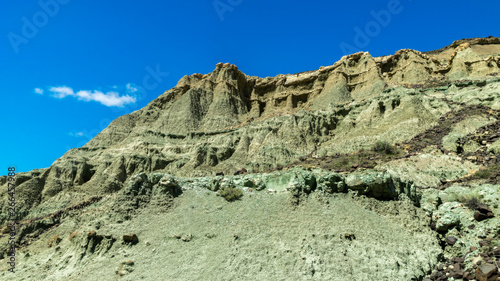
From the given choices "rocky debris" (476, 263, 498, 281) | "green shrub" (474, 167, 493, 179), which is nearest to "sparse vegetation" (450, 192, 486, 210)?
"green shrub" (474, 167, 493, 179)

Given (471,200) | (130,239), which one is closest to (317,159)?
(471,200)

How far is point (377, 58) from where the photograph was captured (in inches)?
2392

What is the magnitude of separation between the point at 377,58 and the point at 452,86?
77.8 feet

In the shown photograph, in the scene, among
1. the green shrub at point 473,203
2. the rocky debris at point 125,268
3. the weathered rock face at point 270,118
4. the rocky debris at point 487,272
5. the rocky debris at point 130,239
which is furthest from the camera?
the weathered rock face at point 270,118

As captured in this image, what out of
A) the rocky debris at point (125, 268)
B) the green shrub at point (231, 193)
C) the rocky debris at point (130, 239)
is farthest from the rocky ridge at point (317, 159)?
the rocky debris at point (125, 268)

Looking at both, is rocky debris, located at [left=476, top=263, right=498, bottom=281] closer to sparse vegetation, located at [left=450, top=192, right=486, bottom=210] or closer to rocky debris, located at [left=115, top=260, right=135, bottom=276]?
sparse vegetation, located at [left=450, top=192, right=486, bottom=210]

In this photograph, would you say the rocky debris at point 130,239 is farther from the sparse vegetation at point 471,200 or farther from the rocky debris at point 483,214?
the sparse vegetation at point 471,200

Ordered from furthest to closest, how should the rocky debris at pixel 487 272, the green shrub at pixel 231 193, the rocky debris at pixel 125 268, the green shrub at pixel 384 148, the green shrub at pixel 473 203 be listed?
1. the green shrub at pixel 384 148
2. the green shrub at pixel 231 193
3. the green shrub at pixel 473 203
4. the rocky debris at pixel 125 268
5. the rocky debris at pixel 487 272

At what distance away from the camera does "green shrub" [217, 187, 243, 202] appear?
15632 millimetres

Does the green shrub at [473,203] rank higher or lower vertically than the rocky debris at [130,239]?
lower

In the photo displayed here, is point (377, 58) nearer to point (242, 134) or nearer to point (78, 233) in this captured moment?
point (242, 134)

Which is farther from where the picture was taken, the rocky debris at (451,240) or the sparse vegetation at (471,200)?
the sparse vegetation at (471,200)

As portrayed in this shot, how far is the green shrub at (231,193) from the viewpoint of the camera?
51.3ft

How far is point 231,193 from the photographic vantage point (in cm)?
1585
